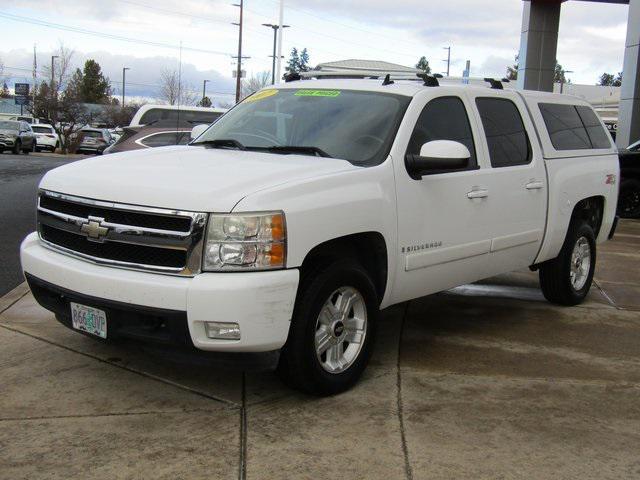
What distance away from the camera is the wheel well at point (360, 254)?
439 centimetres

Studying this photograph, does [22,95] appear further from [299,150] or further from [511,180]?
[299,150]

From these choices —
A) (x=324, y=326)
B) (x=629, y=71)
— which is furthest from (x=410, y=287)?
(x=629, y=71)

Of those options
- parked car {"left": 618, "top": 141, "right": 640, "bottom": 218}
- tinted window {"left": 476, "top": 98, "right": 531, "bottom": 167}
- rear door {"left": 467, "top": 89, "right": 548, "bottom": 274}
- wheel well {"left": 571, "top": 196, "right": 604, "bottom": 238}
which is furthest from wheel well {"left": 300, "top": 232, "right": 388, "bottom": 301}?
parked car {"left": 618, "top": 141, "right": 640, "bottom": 218}

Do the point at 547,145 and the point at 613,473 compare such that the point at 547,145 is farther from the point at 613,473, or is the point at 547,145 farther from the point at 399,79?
the point at 613,473

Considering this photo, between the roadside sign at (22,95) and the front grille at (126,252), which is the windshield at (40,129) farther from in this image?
Result: the front grille at (126,252)

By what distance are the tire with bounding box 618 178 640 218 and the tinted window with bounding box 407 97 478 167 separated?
1009 cm

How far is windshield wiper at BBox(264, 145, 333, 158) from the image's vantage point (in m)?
4.90

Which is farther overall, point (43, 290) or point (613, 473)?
point (43, 290)

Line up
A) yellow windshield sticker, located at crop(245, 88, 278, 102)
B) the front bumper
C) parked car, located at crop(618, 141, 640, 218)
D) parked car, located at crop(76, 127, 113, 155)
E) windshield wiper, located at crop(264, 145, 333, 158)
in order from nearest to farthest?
the front bumper < windshield wiper, located at crop(264, 145, 333, 158) < yellow windshield sticker, located at crop(245, 88, 278, 102) < parked car, located at crop(618, 141, 640, 218) < parked car, located at crop(76, 127, 113, 155)

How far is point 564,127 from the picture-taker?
6871mm

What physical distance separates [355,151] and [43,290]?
211 centimetres

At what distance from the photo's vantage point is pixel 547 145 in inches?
255

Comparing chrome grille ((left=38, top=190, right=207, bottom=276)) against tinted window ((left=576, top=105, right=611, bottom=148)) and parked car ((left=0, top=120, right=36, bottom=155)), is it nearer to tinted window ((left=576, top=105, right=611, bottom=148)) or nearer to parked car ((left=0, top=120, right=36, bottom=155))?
tinted window ((left=576, top=105, right=611, bottom=148))

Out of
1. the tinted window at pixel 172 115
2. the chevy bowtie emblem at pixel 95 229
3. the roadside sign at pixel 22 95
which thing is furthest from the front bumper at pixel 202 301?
the roadside sign at pixel 22 95
